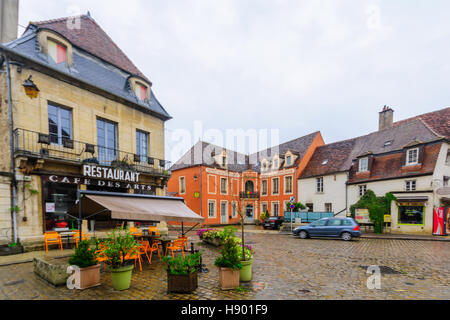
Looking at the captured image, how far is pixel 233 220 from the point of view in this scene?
28312mm

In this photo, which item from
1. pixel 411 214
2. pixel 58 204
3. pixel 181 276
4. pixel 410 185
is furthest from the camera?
pixel 410 185

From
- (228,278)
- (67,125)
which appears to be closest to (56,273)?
(228,278)

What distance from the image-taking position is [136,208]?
6.46m

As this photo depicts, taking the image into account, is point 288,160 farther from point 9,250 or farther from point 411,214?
point 9,250

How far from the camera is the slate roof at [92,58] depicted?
10.6 m

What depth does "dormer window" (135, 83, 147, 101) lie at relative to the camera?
15.6m

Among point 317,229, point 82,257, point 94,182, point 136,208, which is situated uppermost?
point 94,182

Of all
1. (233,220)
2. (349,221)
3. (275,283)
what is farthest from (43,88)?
(233,220)

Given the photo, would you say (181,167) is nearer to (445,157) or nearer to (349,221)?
(349,221)

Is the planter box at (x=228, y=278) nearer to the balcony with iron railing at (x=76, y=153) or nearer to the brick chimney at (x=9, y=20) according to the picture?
the balcony with iron railing at (x=76, y=153)

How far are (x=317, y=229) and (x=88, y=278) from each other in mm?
13266

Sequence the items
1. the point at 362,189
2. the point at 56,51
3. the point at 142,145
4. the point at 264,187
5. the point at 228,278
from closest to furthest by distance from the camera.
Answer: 1. the point at 228,278
2. the point at 56,51
3. the point at 142,145
4. the point at 362,189
5. the point at 264,187

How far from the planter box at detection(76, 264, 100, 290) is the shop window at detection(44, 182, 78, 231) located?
655cm

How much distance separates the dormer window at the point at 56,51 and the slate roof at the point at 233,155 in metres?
16.2
